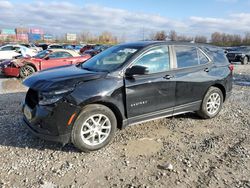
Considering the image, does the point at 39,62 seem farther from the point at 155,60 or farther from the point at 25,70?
the point at 155,60

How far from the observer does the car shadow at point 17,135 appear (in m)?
4.22

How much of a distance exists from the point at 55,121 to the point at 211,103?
347cm

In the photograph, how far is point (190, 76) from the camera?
507 centimetres

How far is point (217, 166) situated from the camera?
371 centimetres

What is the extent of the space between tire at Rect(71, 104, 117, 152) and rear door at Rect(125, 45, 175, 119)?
40 cm

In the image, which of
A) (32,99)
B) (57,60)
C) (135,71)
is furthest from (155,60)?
(57,60)

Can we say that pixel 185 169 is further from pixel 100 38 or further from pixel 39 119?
pixel 100 38

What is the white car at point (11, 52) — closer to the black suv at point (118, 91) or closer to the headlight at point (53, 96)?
the black suv at point (118, 91)

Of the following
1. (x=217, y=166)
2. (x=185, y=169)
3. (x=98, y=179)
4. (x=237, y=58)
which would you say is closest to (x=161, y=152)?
(x=185, y=169)

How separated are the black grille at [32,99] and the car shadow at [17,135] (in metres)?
0.66

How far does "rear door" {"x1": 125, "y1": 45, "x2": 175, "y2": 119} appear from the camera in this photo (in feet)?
14.1

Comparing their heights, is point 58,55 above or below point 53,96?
above

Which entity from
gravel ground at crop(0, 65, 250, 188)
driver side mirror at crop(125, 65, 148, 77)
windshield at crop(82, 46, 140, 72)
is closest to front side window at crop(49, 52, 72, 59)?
gravel ground at crop(0, 65, 250, 188)

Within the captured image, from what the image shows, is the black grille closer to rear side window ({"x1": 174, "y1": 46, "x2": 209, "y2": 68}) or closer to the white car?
rear side window ({"x1": 174, "y1": 46, "x2": 209, "y2": 68})
